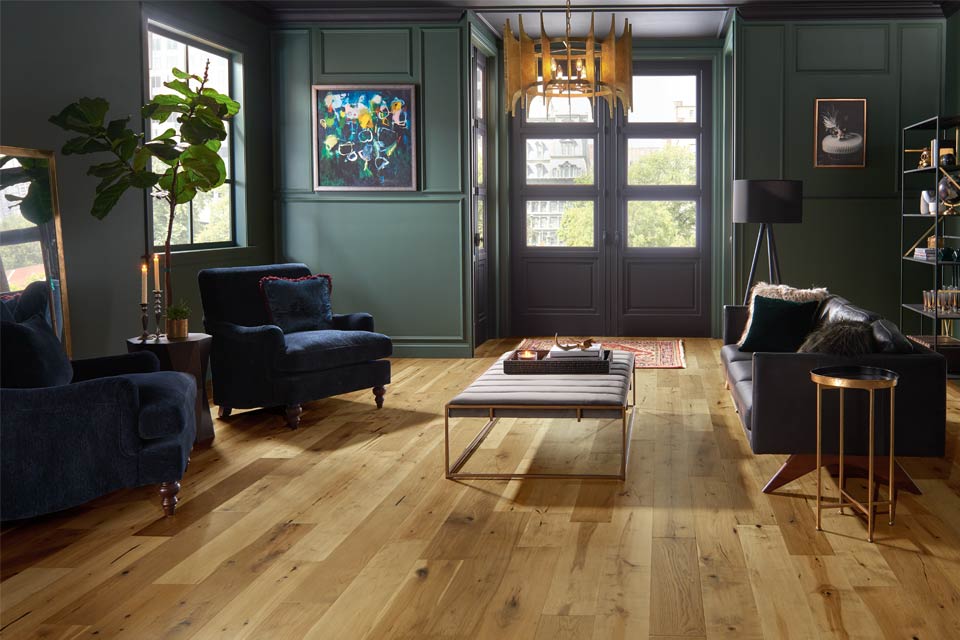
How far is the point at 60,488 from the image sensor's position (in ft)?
12.5

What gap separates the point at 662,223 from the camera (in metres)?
9.79

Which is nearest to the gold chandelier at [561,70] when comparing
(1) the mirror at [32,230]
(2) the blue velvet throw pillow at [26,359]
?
(1) the mirror at [32,230]

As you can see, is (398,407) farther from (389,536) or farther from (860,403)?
(860,403)

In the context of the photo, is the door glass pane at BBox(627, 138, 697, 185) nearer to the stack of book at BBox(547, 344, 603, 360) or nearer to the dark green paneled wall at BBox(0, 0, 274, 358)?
the dark green paneled wall at BBox(0, 0, 274, 358)

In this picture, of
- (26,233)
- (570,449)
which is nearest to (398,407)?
(570,449)

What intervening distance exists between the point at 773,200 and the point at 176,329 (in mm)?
4176

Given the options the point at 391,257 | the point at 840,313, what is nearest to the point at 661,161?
the point at 391,257

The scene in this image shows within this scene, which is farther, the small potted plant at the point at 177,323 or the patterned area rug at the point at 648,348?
the patterned area rug at the point at 648,348

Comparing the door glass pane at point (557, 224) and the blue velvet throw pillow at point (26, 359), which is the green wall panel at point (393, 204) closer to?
the door glass pane at point (557, 224)

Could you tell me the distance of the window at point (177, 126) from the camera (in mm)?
6551

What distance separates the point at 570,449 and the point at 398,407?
149cm

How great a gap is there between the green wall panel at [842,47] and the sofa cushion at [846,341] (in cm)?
482

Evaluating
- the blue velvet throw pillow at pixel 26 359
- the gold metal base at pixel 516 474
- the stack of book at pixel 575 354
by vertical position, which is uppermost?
the blue velvet throw pillow at pixel 26 359

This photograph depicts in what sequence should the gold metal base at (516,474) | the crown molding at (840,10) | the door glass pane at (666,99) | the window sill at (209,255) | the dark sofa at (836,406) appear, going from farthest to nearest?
the door glass pane at (666,99) → the crown molding at (840,10) → the window sill at (209,255) → the gold metal base at (516,474) → the dark sofa at (836,406)
